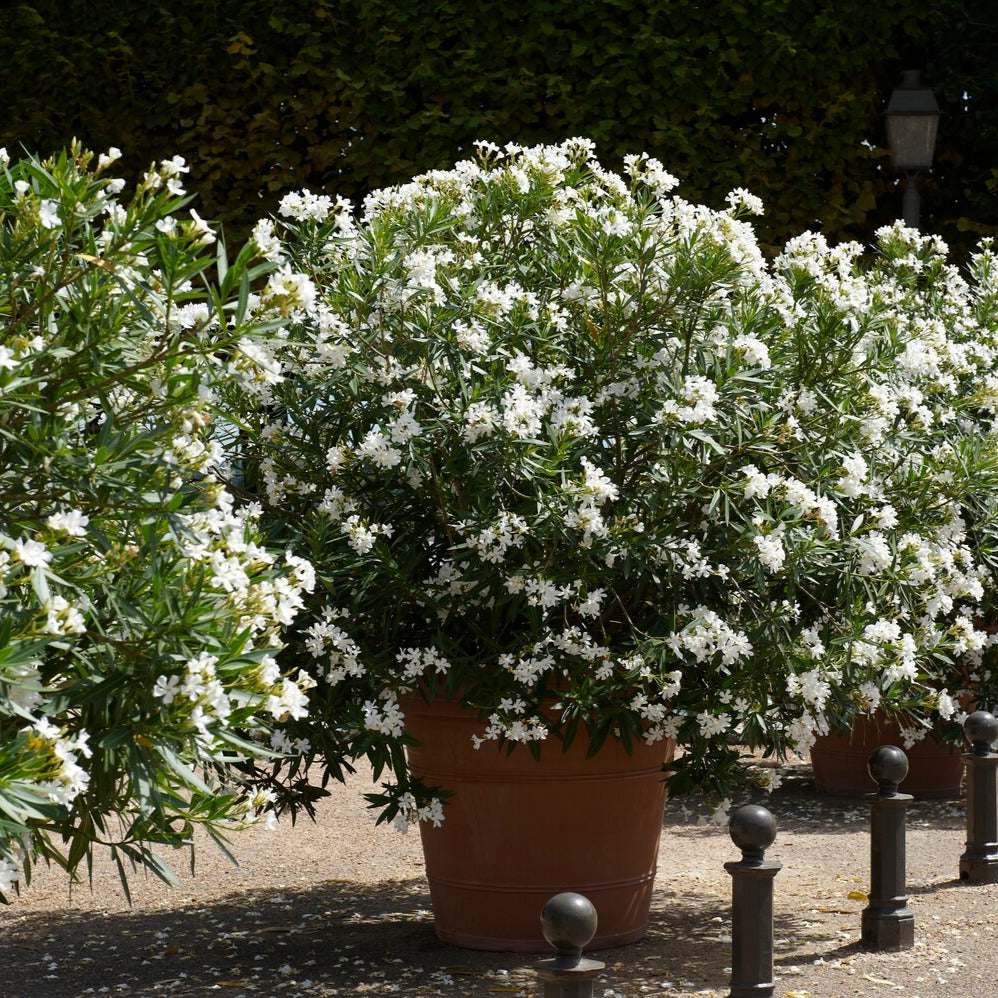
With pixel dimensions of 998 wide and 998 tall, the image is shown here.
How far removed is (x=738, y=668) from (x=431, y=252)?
1606mm

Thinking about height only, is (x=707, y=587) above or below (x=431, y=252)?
below

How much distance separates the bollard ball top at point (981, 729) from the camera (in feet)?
19.3

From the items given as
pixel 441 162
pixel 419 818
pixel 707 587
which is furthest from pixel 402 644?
pixel 441 162

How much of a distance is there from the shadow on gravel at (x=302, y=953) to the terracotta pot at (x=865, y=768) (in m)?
1.89

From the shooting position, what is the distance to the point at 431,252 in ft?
15.0

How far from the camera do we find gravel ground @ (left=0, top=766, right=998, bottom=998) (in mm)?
4637

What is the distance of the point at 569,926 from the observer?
2.98m

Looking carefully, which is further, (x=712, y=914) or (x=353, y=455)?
(x=712, y=914)

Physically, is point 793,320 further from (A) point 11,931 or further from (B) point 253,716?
(A) point 11,931

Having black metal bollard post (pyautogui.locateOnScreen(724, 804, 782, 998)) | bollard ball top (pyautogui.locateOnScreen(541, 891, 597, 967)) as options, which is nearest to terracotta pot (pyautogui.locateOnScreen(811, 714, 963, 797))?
black metal bollard post (pyautogui.locateOnScreen(724, 804, 782, 998))

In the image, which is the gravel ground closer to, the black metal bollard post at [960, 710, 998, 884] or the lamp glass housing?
the black metal bollard post at [960, 710, 998, 884]

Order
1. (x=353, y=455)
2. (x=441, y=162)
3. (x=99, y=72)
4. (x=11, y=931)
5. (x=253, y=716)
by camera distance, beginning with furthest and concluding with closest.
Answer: (x=99, y=72) < (x=441, y=162) < (x=11, y=931) < (x=353, y=455) < (x=253, y=716)

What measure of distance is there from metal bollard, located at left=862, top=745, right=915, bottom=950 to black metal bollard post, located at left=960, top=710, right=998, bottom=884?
90 cm

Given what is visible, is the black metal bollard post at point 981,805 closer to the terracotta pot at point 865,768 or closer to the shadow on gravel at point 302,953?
the shadow on gravel at point 302,953
